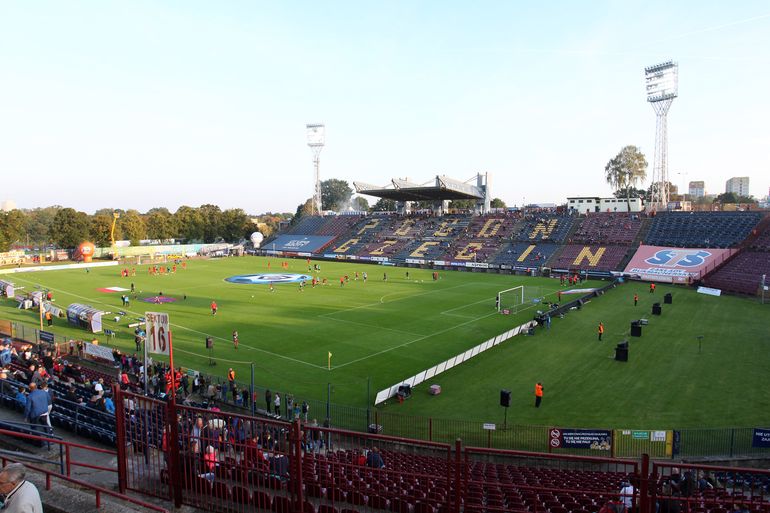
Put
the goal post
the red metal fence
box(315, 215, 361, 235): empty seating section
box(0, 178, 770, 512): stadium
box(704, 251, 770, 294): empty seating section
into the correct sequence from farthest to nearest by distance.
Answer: box(315, 215, 361, 235): empty seating section < box(704, 251, 770, 294): empty seating section < the goal post < box(0, 178, 770, 512): stadium < the red metal fence

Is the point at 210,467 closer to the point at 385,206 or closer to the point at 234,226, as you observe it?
the point at 234,226

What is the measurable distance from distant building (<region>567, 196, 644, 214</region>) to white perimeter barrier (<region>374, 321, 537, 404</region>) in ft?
189

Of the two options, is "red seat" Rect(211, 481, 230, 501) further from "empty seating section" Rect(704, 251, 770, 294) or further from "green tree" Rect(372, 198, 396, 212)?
"green tree" Rect(372, 198, 396, 212)

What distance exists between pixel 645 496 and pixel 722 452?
15.9 metres

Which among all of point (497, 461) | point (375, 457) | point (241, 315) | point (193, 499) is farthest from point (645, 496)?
point (241, 315)

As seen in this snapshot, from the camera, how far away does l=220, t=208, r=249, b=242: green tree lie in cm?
11714

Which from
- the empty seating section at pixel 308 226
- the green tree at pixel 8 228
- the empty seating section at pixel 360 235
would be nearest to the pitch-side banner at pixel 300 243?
the empty seating section at pixel 308 226

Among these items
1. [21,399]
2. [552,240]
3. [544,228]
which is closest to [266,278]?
[552,240]

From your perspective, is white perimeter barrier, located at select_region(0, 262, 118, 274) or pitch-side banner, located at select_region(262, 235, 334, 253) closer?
white perimeter barrier, located at select_region(0, 262, 118, 274)

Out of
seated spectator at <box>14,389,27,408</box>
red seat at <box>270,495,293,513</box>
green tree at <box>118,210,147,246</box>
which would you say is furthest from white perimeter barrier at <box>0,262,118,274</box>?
red seat at <box>270,495,293,513</box>

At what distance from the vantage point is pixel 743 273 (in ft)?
172

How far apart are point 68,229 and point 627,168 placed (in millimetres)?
115386

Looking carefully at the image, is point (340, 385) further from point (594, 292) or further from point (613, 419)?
point (594, 292)

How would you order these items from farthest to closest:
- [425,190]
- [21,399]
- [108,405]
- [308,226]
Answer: [308,226]
[425,190]
[108,405]
[21,399]
